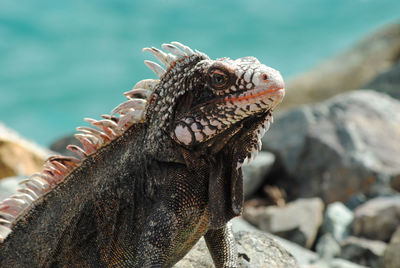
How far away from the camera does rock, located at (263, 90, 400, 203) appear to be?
14.8m

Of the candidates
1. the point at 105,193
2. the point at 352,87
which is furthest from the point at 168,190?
the point at 352,87

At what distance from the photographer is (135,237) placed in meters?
4.30

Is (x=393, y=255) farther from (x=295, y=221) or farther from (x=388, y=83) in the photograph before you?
(x=388, y=83)

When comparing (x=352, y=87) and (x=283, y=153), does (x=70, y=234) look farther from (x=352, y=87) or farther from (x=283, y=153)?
(x=352, y=87)

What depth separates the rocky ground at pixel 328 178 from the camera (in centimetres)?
1051

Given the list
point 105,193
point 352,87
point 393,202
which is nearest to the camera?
point 105,193

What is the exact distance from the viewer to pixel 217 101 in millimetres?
3873

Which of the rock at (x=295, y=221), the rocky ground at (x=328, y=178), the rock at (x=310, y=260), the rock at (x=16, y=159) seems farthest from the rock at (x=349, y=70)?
the rock at (x=310, y=260)

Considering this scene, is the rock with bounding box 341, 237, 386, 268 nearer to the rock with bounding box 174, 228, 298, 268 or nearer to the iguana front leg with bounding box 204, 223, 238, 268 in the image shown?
the rock with bounding box 174, 228, 298, 268

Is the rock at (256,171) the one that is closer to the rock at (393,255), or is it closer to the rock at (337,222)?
the rock at (337,222)

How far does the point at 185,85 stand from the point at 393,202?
347 inches

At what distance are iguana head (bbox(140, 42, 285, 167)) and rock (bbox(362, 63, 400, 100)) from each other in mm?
18297

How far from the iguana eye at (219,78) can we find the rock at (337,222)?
8.62 m

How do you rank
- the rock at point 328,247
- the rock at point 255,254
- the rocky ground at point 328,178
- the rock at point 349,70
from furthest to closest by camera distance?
the rock at point 349,70, the rocky ground at point 328,178, the rock at point 328,247, the rock at point 255,254
